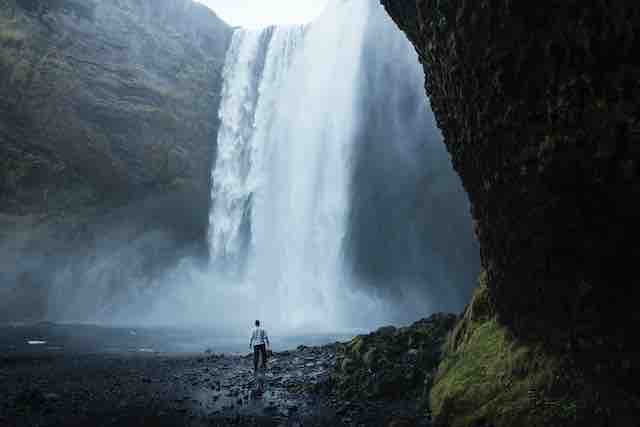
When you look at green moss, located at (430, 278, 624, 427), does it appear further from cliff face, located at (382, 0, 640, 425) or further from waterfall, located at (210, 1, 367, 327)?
waterfall, located at (210, 1, 367, 327)

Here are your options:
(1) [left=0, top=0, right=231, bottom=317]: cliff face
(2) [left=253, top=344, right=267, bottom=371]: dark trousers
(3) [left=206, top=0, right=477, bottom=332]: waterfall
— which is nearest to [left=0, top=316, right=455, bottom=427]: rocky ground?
(2) [left=253, top=344, right=267, bottom=371]: dark trousers

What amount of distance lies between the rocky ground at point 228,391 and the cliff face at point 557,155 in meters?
2.54

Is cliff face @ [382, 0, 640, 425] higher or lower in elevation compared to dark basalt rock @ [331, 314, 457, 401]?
higher

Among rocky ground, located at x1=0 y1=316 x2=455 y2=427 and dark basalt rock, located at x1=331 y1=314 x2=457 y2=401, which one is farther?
dark basalt rock, located at x1=331 y1=314 x2=457 y2=401

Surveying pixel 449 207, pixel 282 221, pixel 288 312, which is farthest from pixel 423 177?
pixel 288 312

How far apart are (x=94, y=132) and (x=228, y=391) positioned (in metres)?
34.0

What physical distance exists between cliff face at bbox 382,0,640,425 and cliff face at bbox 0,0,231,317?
119 feet

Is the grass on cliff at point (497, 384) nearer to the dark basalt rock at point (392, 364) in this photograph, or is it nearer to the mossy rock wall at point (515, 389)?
the mossy rock wall at point (515, 389)

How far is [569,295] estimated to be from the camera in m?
5.39

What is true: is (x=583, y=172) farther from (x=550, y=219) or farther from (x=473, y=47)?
(x=473, y=47)

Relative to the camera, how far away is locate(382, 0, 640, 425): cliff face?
4.21 metres

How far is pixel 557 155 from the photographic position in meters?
5.00

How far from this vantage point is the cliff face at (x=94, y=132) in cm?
3356

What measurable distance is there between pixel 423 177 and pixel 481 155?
98.0ft
